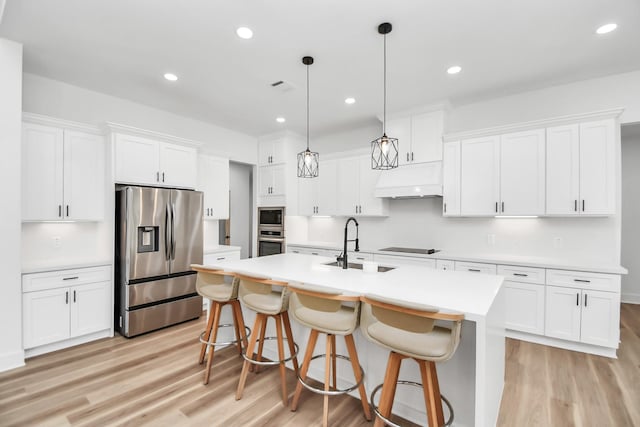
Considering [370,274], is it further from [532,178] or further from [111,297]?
[111,297]

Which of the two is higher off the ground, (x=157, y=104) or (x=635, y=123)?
(x=157, y=104)

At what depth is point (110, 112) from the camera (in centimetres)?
383

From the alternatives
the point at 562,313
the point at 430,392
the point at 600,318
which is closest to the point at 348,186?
the point at 562,313

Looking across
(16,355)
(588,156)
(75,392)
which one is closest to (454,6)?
(588,156)

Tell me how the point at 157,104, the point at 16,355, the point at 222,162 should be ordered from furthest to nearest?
the point at 222,162, the point at 157,104, the point at 16,355

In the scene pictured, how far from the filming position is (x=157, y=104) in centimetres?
413

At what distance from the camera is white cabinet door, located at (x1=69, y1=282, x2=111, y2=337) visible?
3127 mm

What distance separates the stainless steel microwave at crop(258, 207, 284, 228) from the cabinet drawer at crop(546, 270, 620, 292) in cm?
397

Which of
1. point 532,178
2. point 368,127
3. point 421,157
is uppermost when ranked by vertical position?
point 368,127

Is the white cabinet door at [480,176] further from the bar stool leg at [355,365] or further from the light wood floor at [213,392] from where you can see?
the bar stool leg at [355,365]

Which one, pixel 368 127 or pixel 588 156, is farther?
pixel 368 127

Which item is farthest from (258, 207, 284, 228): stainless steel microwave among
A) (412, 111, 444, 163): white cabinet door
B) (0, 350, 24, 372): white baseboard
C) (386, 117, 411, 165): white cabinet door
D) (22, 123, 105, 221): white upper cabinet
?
(0, 350, 24, 372): white baseboard

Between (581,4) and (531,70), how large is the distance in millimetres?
1040

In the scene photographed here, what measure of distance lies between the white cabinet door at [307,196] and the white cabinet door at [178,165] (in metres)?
1.99
